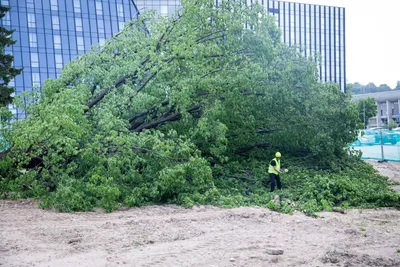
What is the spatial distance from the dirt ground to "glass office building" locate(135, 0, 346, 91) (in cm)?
6905

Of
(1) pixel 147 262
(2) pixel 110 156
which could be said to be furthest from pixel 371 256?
(2) pixel 110 156

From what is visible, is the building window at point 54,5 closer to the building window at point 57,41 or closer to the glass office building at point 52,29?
the glass office building at point 52,29

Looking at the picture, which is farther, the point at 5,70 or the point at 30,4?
the point at 30,4

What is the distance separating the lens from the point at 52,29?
1903 inches

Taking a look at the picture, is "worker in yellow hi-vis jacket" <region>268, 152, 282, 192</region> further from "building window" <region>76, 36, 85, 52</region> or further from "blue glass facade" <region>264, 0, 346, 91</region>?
"blue glass facade" <region>264, 0, 346, 91</region>

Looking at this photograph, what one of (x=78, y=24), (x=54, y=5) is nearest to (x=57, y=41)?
(x=78, y=24)

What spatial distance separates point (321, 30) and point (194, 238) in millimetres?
76907

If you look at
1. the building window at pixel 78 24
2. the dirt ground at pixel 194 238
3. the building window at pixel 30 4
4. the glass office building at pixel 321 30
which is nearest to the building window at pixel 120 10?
the building window at pixel 78 24

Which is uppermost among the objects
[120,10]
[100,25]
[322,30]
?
[322,30]

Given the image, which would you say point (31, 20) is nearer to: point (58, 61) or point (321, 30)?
point (58, 61)

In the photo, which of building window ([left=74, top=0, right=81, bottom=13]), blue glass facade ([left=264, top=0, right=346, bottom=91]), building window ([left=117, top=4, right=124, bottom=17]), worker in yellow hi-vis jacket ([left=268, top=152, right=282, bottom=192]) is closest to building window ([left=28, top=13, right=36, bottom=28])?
building window ([left=74, top=0, right=81, bottom=13])

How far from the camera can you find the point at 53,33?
48312 mm

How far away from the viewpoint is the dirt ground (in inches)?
260

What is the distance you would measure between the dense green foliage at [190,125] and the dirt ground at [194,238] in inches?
34.2
